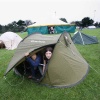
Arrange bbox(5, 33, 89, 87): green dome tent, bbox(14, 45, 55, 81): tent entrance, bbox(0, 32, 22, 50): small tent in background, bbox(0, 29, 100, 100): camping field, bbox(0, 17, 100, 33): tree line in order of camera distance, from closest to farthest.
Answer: bbox(0, 29, 100, 100): camping field → bbox(5, 33, 89, 87): green dome tent → bbox(14, 45, 55, 81): tent entrance → bbox(0, 32, 22, 50): small tent in background → bbox(0, 17, 100, 33): tree line

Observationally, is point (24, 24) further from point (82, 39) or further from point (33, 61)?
point (33, 61)

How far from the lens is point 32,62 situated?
4.83 metres

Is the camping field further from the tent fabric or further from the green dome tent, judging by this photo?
the tent fabric

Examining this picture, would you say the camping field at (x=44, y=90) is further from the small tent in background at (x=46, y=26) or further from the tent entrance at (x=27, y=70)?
the small tent in background at (x=46, y=26)

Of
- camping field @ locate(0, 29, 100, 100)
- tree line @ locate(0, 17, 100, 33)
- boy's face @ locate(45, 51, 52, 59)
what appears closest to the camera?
camping field @ locate(0, 29, 100, 100)

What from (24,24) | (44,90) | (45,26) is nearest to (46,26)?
(45,26)

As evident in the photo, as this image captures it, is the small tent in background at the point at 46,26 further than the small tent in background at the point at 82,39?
Yes

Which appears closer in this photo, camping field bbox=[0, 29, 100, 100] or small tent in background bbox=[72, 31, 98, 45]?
camping field bbox=[0, 29, 100, 100]

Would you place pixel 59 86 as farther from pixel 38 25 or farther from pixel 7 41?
pixel 38 25

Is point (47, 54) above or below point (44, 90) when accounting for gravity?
above

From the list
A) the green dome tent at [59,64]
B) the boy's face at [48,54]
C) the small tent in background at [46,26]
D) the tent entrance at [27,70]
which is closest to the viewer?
the green dome tent at [59,64]

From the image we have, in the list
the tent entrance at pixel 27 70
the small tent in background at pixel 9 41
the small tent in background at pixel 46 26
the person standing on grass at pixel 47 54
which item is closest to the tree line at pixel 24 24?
the small tent in background at pixel 46 26

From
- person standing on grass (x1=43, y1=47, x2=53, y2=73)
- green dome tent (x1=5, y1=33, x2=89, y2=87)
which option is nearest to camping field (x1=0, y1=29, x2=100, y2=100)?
green dome tent (x1=5, y1=33, x2=89, y2=87)

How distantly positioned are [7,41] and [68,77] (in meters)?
7.12
